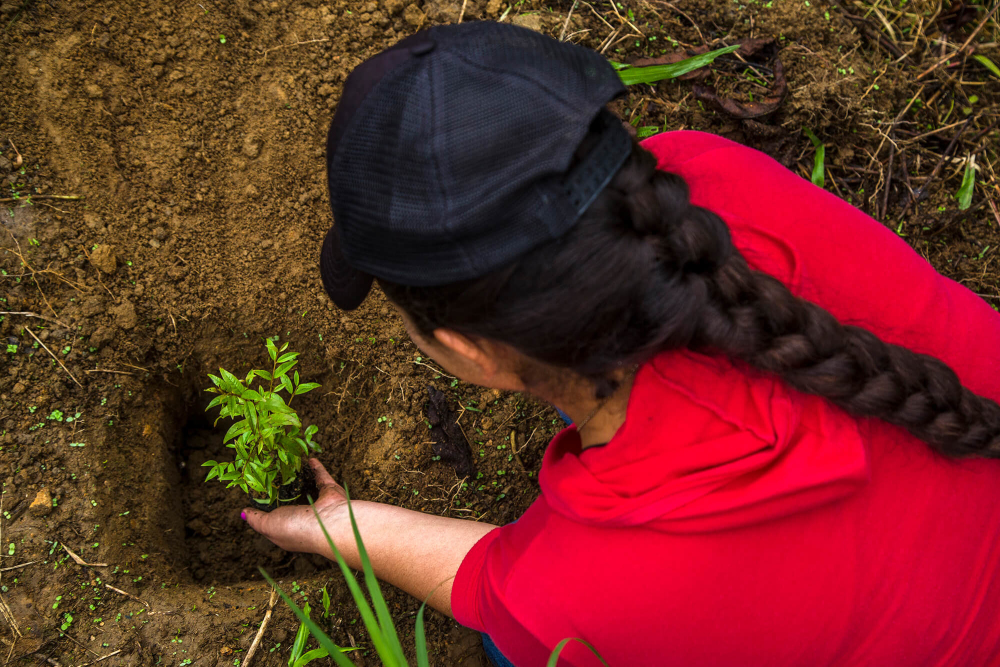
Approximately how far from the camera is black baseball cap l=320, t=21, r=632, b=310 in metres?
0.86

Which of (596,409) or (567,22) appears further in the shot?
(567,22)

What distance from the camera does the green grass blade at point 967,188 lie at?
87.5 inches

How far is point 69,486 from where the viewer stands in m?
1.71

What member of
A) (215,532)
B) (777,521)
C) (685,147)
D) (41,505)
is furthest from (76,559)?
(685,147)

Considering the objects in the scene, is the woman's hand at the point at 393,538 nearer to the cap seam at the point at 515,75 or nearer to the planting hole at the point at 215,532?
the planting hole at the point at 215,532

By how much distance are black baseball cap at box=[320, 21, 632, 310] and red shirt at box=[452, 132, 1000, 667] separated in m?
0.37

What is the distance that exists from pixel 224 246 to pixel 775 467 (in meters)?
1.70

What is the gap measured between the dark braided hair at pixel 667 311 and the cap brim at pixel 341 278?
18 cm

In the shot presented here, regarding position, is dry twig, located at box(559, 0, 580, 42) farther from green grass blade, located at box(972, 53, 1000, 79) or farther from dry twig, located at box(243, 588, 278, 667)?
dry twig, located at box(243, 588, 278, 667)

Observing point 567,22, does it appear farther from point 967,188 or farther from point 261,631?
point 261,631

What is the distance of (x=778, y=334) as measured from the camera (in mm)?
900

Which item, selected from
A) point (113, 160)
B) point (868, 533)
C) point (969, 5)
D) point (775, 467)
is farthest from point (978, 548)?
point (113, 160)

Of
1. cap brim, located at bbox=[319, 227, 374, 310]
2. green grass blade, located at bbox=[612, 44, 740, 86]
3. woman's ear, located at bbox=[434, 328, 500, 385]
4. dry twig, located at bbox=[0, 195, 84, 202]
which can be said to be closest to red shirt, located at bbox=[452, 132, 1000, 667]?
woman's ear, located at bbox=[434, 328, 500, 385]

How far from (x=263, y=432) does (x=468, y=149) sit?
1015mm
